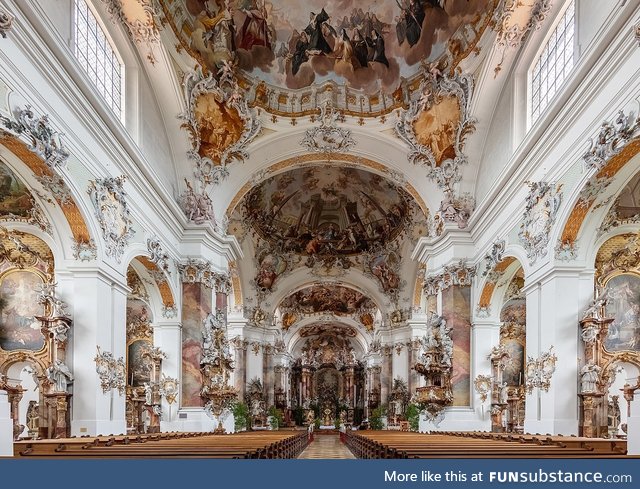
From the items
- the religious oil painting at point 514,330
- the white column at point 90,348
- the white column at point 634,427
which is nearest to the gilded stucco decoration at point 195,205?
the white column at point 90,348

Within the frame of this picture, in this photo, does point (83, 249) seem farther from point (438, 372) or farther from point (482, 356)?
point (482, 356)

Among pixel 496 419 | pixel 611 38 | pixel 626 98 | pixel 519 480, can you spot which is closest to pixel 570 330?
pixel 626 98

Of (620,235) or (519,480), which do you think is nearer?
(519,480)

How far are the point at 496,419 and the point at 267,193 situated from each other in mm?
13518

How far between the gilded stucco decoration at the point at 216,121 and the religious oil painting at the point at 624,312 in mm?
10796

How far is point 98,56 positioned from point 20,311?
18.5 feet

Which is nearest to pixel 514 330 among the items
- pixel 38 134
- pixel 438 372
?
pixel 438 372

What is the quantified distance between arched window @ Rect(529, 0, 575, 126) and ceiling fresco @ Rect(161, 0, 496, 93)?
6.52ft

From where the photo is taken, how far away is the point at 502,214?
50.6ft

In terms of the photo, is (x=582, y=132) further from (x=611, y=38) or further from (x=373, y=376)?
(x=373, y=376)

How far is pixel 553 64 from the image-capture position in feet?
41.6

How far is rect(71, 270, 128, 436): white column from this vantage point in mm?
11141

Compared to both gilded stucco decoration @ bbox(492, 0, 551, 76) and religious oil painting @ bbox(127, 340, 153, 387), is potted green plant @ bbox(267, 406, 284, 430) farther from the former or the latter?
gilded stucco decoration @ bbox(492, 0, 551, 76)

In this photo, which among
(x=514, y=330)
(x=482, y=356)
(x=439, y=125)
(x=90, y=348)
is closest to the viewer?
(x=90, y=348)
